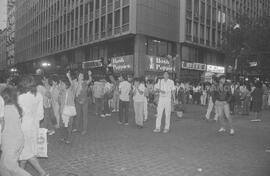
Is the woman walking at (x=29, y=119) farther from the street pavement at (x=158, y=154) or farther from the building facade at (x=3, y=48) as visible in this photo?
the building facade at (x=3, y=48)

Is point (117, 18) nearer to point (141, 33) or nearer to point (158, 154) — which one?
point (141, 33)

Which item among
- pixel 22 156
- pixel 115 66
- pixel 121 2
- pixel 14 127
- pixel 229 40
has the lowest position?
pixel 22 156

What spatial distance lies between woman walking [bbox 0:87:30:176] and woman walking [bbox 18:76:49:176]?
0.60 metres

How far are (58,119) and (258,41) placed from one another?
26761 mm

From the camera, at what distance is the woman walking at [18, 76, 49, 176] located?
536 cm

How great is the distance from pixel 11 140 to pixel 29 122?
35.7 inches

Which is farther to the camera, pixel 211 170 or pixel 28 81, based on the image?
pixel 211 170

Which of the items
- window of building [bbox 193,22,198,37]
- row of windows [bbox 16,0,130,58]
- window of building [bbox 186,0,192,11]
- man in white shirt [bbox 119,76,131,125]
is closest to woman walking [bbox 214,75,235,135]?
man in white shirt [bbox 119,76,131,125]

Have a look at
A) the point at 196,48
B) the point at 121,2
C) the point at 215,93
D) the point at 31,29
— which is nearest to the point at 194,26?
A: the point at 196,48

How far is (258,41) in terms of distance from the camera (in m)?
34.2

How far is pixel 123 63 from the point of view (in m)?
38.9

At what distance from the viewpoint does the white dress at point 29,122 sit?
5336 mm

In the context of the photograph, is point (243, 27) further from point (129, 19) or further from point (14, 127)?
point (14, 127)

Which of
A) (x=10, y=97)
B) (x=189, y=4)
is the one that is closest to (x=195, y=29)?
(x=189, y=4)
